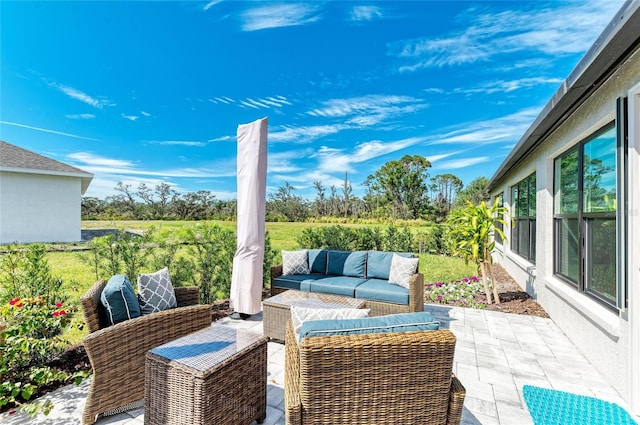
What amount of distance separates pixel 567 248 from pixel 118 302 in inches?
217

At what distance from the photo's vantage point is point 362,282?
454cm

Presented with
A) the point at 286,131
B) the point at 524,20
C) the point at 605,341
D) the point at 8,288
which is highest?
the point at 524,20

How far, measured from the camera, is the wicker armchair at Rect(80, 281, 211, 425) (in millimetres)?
2035

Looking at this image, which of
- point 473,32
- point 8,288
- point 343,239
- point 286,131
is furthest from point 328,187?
point 8,288

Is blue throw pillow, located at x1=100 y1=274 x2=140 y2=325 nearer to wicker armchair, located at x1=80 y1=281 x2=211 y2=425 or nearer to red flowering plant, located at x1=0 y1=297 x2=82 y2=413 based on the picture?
wicker armchair, located at x1=80 y1=281 x2=211 y2=425

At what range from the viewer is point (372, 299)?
4.12 meters

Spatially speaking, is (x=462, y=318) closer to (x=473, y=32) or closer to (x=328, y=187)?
(x=473, y=32)

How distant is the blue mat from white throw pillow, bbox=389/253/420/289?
1.88 metres

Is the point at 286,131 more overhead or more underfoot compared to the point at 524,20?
more underfoot

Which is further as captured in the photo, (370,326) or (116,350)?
Result: (116,350)

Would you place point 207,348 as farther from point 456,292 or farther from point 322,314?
point 456,292

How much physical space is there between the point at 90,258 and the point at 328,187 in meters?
13.9

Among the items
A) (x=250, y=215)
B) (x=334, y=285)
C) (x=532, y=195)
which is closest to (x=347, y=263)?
(x=334, y=285)

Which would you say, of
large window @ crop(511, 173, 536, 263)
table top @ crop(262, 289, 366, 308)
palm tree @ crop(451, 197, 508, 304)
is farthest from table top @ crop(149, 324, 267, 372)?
large window @ crop(511, 173, 536, 263)
